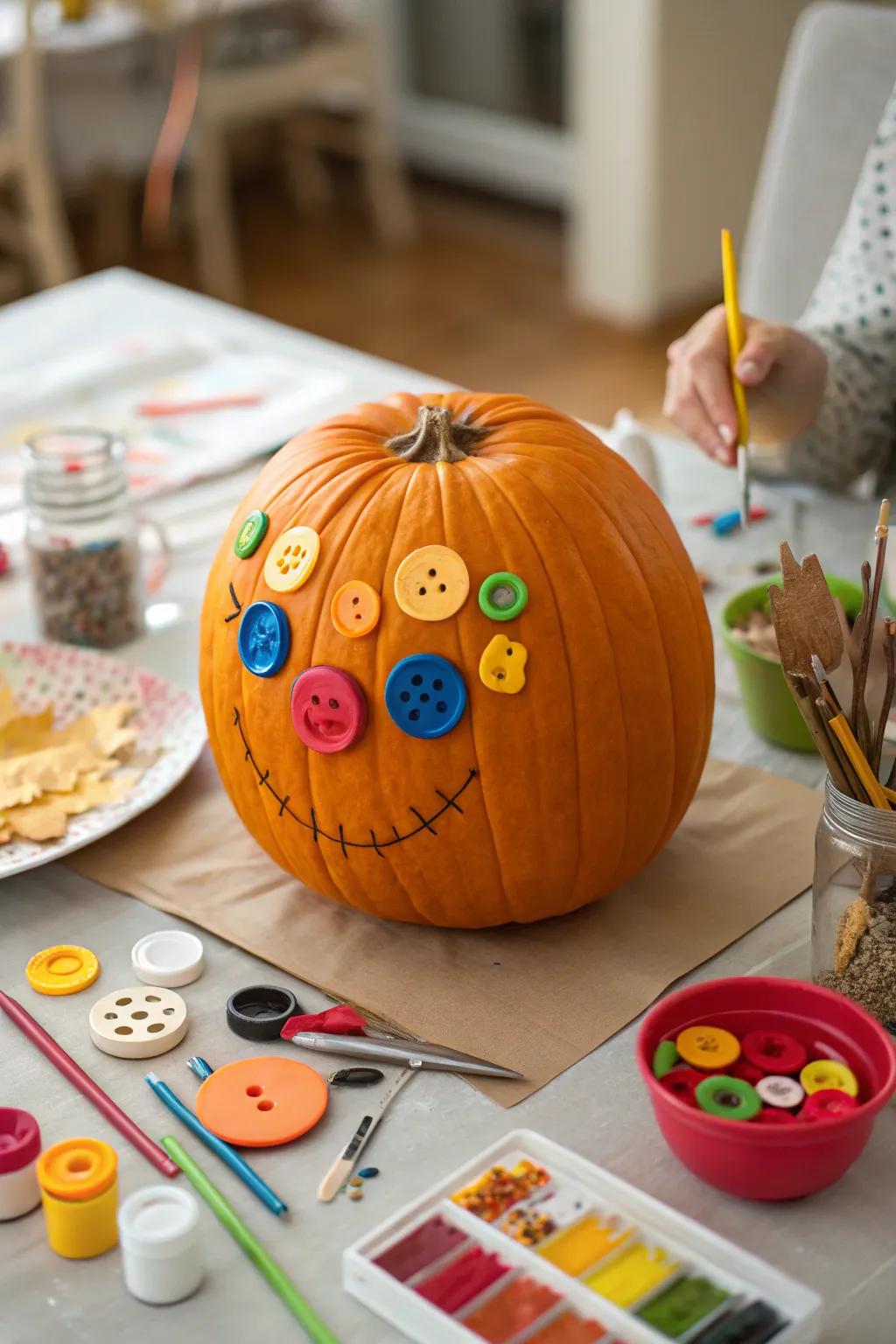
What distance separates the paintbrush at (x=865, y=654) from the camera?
2.38 ft

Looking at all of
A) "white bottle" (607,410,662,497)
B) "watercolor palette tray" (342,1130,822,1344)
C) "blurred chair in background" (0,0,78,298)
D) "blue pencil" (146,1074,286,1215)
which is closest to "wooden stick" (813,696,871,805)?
"watercolor palette tray" (342,1130,822,1344)

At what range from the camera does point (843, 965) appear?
751 millimetres

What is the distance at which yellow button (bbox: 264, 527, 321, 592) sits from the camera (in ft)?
2.63

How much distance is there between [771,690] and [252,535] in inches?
14.8

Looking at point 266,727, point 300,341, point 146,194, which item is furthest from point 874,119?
point 146,194

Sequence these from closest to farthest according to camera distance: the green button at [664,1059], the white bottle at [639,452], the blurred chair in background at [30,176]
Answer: the green button at [664,1059], the white bottle at [639,452], the blurred chair in background at [30,176]

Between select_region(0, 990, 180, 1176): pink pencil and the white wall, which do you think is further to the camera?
the white wall

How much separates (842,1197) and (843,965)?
0.38ft

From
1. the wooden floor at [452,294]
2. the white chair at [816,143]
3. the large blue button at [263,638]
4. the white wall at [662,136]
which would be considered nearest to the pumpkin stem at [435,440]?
the large blue button at [263,638]

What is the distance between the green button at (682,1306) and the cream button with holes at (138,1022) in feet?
0.96

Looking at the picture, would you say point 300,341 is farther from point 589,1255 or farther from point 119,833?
point 589,1255

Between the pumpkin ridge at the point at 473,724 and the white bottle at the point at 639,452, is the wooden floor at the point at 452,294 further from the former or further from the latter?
the pumpkin ridge at the point at 473,724

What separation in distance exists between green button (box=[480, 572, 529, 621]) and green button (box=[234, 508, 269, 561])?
0.14 metres

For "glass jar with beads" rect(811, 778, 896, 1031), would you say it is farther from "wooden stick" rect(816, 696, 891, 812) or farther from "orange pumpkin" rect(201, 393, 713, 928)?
"orange pumpkin" rect(201, 393, 713, 928)
